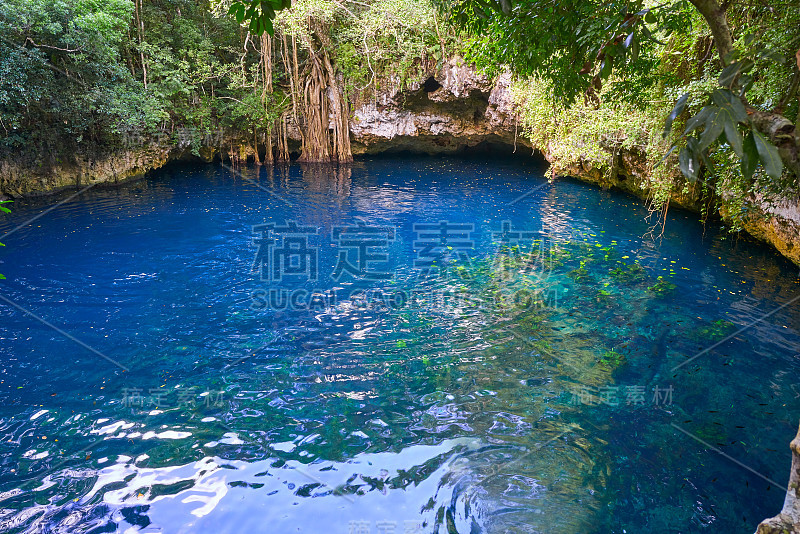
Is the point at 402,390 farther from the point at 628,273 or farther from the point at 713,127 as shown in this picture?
the point at 628,273

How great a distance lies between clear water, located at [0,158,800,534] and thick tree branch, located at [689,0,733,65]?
277 centimetres

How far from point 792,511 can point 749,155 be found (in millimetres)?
A: 1570

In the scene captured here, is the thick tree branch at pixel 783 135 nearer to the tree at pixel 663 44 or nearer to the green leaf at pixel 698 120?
the tree at pixel 663 44

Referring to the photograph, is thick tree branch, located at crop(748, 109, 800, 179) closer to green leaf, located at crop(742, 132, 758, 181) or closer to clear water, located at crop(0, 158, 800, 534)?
green leaf, located at crop(742, 132, 758, 181)

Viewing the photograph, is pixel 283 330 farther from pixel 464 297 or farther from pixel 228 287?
pixel 464 297

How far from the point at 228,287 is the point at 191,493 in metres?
3.99

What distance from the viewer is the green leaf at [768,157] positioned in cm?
161

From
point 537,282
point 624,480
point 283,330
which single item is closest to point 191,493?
point 283,330

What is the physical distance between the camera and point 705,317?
5.70 metres

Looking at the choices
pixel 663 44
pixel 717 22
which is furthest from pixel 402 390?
pixel 663 44

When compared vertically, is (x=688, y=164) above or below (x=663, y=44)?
below

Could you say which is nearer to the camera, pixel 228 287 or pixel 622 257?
pixel 228 287

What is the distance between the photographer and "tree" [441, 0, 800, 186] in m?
1.67

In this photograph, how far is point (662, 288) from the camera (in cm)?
657
